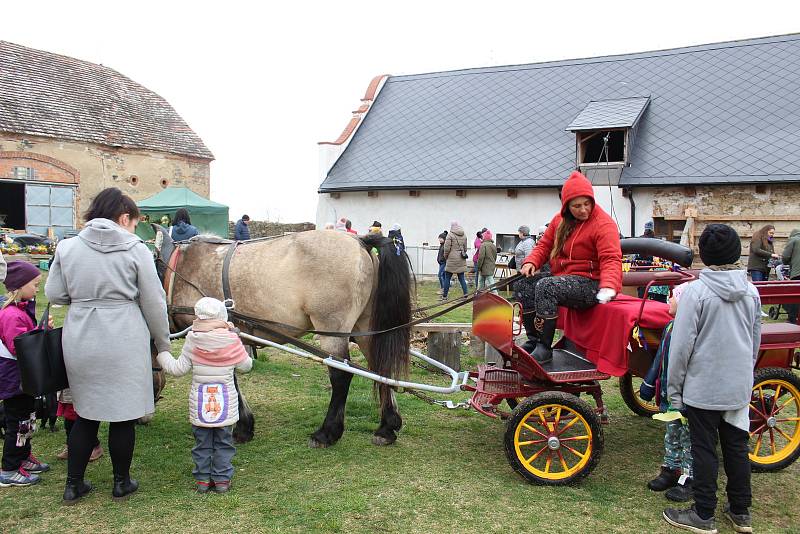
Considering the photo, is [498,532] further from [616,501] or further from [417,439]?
[417,439]

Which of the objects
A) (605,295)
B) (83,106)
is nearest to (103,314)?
(605,295)

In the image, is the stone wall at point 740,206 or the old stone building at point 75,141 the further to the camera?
the old stone building at point 75,141

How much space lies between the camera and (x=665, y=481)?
13.5 ft

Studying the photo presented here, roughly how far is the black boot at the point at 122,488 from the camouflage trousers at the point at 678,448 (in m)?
3.48

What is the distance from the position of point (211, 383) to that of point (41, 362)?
0.98 meters

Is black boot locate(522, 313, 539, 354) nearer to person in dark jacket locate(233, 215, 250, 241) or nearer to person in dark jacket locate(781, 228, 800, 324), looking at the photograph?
person in dark jacket locate(781, 228, 800, 324)

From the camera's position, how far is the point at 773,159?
602 inches

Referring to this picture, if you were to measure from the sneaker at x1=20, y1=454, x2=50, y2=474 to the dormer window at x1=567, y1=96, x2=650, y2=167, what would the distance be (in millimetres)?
15013

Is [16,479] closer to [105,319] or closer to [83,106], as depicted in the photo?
[105,319]

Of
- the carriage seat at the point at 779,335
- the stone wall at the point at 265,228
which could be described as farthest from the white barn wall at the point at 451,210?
the carriage seat at the point at 779,335

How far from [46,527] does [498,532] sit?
101 inches

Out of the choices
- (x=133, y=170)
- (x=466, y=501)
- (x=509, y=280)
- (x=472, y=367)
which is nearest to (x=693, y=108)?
(x=472, y=367)

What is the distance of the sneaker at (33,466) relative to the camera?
4.25 meters

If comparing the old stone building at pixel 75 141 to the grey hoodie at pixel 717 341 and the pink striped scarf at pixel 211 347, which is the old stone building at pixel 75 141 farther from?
the grey hoodie at pixel 717 341
